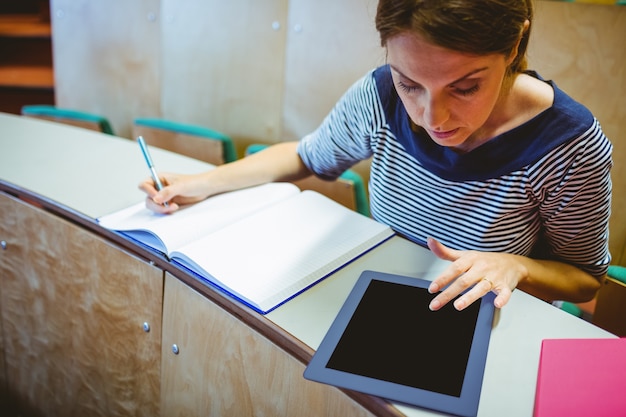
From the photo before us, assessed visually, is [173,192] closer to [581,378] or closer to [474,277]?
[474,277]

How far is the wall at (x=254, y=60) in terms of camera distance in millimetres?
1837

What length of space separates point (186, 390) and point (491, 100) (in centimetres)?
79

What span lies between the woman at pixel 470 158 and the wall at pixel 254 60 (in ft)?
2.74

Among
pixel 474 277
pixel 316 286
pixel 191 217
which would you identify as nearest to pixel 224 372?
pixel 316 286

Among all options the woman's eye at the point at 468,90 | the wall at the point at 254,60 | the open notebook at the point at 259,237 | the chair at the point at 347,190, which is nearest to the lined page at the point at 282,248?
the open notebook at the point at 259,237

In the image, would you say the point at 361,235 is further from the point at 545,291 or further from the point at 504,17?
the point at 504,17

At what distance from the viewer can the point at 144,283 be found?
1114mm

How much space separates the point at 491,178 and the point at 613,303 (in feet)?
1.47

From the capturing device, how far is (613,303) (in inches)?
47.9

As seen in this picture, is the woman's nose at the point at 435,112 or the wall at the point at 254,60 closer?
the woman's nose at the point at 435,112

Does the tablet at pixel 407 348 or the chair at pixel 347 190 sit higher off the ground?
the tablet at pixel 407 348

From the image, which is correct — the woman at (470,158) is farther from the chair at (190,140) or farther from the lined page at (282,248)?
the chair at (190,140)

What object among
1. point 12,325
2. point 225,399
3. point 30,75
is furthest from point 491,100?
point 30,75

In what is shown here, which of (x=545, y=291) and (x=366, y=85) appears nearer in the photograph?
(x=545, y=291)
